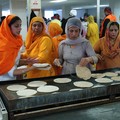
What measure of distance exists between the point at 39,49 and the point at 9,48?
31 cm

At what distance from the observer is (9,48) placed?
6.09 ft

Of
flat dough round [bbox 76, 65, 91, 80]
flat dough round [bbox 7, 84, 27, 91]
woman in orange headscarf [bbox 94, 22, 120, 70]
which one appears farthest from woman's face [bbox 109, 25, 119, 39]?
flat dough round [bbox 7, 84, 27, 91]

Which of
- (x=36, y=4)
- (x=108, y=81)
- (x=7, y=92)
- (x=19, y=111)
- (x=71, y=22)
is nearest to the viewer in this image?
(x=19, y=111)

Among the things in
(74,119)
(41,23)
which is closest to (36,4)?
(41,23)

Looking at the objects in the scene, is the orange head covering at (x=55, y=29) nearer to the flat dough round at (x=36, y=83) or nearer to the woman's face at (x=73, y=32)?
the woman's face at (x=73, y=32)

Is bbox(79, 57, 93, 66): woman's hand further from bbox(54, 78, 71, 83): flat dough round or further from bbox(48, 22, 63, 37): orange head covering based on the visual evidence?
bbox(48, 22, 63, 37): orange head covering

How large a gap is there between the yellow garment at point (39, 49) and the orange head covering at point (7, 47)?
0.74 ft

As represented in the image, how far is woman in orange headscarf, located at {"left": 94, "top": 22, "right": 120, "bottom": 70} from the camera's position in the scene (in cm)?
227

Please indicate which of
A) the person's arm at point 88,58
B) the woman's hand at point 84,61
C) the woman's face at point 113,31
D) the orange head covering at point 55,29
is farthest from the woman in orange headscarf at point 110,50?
the orange head covering at point 55,29

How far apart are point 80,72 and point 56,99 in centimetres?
59

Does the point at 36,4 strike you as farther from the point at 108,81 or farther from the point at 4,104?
the point at 4,104

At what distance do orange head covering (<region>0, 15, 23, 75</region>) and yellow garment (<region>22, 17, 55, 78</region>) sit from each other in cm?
22

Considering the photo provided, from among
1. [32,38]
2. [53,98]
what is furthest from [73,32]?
[53,98]

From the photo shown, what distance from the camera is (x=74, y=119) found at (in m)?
1.28
